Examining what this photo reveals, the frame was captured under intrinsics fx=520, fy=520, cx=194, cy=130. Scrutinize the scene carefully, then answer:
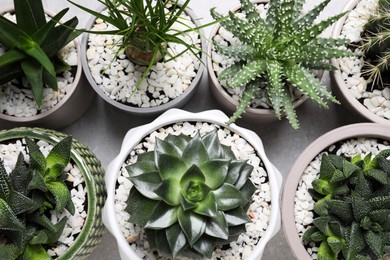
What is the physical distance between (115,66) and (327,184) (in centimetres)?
62

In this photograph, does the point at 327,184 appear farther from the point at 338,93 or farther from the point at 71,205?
the point at 71,205

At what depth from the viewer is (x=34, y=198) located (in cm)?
113

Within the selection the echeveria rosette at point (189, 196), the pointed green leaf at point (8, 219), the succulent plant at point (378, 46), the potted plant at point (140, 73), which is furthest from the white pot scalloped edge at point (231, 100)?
the pointed green leaf at point (8, 219)

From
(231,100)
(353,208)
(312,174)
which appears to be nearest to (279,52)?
(231,100)

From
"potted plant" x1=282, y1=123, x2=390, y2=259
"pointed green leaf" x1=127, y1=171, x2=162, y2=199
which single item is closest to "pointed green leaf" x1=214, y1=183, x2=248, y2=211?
"pointed green leaf" x1=127, y1=171, x2=162, y2=199

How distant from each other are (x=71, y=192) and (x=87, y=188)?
0.05 meters

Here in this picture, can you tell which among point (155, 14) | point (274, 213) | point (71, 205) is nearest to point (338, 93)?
point (274, 213)

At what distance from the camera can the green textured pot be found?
119cm

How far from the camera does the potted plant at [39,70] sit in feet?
3.99

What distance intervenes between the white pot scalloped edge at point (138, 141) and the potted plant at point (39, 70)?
241 millimetres

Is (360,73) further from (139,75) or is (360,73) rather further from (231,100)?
(139,75)

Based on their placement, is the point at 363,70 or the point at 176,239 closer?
the point at 176,239

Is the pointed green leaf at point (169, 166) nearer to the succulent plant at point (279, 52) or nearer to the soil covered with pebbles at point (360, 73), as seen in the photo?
the succulent plant at point (279, 52)

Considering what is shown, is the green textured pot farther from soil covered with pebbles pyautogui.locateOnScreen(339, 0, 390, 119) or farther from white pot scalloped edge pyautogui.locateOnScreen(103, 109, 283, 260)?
soil covered with pebbles pyautogui.locateOnScreen(339, 0, 390, 119)
